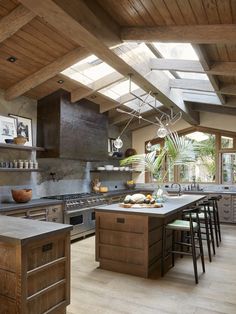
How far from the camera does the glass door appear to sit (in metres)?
7.94

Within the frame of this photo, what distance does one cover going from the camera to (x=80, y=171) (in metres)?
6.76

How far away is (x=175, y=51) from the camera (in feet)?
14.3

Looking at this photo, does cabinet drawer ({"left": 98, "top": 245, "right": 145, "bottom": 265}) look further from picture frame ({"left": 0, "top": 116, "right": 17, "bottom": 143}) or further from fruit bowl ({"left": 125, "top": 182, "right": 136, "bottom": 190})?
fruit bowl ({"left": 125, "top": 182, "right": 136, "bottom": 190})

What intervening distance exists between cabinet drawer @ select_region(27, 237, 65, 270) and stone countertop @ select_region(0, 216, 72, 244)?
9 cm

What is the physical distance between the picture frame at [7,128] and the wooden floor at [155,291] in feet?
7.58

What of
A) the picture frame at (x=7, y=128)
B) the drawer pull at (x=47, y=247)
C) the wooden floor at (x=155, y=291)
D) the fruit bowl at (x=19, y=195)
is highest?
the picture frame at (x=7, y=128)

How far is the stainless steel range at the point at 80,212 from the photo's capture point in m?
5.33

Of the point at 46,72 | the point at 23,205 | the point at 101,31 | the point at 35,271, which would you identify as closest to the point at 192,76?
the point at 46,72

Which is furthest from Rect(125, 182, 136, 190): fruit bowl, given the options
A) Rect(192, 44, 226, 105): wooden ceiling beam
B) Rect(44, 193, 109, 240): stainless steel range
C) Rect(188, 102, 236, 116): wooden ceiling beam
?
Rect(192, 44, 226, 105): wooden ceiling beam

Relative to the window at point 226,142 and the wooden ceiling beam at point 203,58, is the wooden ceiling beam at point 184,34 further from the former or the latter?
the window at point 226,142

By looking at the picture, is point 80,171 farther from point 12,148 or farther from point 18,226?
point 18,226

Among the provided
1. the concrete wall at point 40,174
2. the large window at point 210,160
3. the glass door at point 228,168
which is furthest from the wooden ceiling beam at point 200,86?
the glass door at point 228,168

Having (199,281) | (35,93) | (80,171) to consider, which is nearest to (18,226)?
(199,281)

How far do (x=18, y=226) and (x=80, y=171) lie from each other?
4212 mm
